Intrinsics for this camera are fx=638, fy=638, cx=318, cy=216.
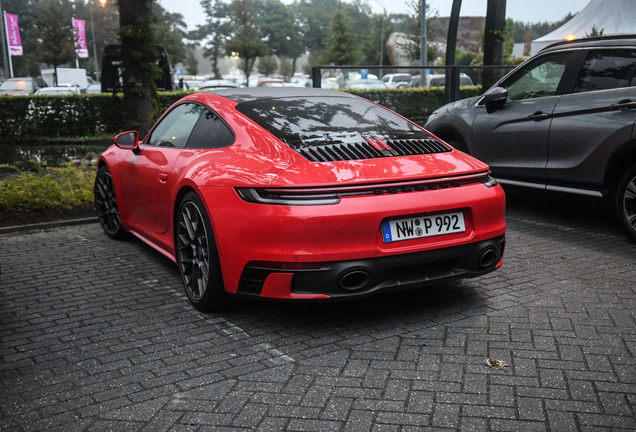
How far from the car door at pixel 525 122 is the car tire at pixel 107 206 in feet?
13.5

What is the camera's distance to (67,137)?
18.1m

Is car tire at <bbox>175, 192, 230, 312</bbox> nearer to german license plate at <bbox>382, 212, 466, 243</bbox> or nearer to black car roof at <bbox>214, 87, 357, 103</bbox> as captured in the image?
black car roof at <bbox>214, 87, 357, 103</bbox>

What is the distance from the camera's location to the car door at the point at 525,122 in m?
6.59

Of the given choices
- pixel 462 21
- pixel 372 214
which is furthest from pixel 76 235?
pixel 462 21

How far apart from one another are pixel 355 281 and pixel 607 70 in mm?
3977

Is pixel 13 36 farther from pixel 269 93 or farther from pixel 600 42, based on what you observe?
Answer: pixel 600 42

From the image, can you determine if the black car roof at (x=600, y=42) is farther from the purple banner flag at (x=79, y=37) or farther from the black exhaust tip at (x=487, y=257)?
the purple banner flag at (x=79, y=37)

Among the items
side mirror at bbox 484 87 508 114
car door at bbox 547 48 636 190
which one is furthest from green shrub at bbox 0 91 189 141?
car door at bbox 547 48 636 190

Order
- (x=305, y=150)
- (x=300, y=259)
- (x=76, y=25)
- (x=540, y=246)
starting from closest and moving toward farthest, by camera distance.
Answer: (x=300, y=259), (x=305, y=150), (x=540, y=246), (x=76, y=25)

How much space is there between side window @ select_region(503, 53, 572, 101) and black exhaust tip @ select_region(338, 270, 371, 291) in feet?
13.2

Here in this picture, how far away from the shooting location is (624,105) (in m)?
5.73

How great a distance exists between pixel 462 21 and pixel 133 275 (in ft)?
249

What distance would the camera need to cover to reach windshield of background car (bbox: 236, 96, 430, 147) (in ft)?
13.8

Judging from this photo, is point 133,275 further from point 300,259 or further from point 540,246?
point 540,246
